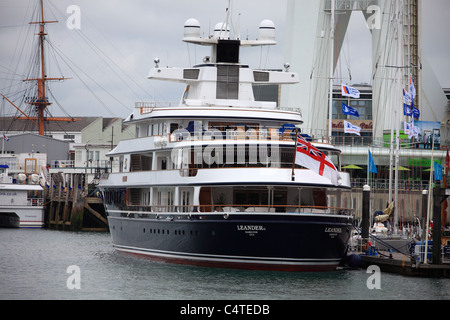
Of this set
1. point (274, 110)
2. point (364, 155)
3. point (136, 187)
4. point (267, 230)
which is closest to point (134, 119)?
point (136, 187)

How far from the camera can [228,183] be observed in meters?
33.7

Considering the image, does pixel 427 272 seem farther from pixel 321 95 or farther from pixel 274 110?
pixel 321 95

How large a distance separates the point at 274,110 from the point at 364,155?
Answer: 3757 centimetres

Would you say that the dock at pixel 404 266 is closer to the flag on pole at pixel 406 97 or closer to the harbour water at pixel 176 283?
the harbour water at pixel 176 283

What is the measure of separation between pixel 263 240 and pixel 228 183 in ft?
8.91

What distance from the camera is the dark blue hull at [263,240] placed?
32.8 meters

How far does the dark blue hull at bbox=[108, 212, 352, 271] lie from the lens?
32.8 meters

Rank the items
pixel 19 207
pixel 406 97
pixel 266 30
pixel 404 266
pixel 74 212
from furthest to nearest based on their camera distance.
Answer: pixel 19 207 → pixel 74 212 → pixel 406 97 → pixel 266 30 → pixel 404 266

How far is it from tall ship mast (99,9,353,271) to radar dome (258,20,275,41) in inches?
65.5

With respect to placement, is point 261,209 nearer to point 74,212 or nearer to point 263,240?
point 263,240

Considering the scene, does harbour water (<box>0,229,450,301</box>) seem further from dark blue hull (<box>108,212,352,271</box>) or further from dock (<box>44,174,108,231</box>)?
dock (<box>44,174,108,231</box>)

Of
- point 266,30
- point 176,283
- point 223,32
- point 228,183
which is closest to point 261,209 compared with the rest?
point 228,183

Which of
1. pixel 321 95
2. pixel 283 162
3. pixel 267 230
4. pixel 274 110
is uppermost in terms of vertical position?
pixel 321 95

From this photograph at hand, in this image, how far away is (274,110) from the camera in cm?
3841
